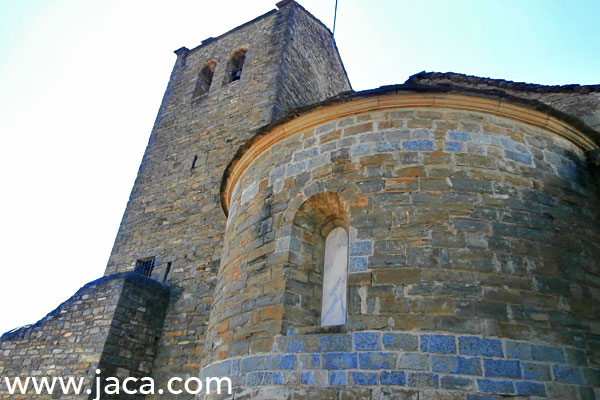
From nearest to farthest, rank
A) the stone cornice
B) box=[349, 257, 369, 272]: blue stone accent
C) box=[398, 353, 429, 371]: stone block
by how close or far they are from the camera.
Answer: box=[398, 353, 429, 371]: stone block, box=[349, 257, 369, 272]: blue stone accent, the stone cornice

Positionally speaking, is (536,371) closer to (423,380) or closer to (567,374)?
(567,374)

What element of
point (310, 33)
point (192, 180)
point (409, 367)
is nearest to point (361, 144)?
point (409, 367)

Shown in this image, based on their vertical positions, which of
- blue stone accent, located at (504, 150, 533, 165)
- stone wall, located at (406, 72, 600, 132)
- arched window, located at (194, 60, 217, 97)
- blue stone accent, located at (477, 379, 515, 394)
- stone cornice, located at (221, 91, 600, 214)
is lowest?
blue stone accent, located at (477, 379, 515, 394)

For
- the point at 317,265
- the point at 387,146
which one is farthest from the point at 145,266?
the point at 387,146

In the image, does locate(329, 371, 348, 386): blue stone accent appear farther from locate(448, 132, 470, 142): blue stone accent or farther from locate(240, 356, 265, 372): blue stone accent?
locate(448, 132, 470, 142): blue stone accent

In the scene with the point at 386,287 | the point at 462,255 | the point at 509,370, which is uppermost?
the point at 462,255

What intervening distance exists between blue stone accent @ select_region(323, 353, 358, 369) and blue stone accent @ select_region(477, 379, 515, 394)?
852mm

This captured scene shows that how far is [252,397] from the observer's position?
3652 mm

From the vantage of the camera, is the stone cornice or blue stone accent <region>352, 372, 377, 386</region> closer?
blue stone accent <region>352, 372, 377, 386</region>

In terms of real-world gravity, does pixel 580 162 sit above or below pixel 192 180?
below

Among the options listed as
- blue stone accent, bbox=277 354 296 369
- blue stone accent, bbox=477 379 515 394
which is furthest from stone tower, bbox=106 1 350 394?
blue stone accent, bbox=477 379 515 394

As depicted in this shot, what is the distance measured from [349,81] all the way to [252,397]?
44.8ft

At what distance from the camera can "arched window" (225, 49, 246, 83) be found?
12.2 metres

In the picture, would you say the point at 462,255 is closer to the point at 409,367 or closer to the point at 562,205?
the point at 409,367
